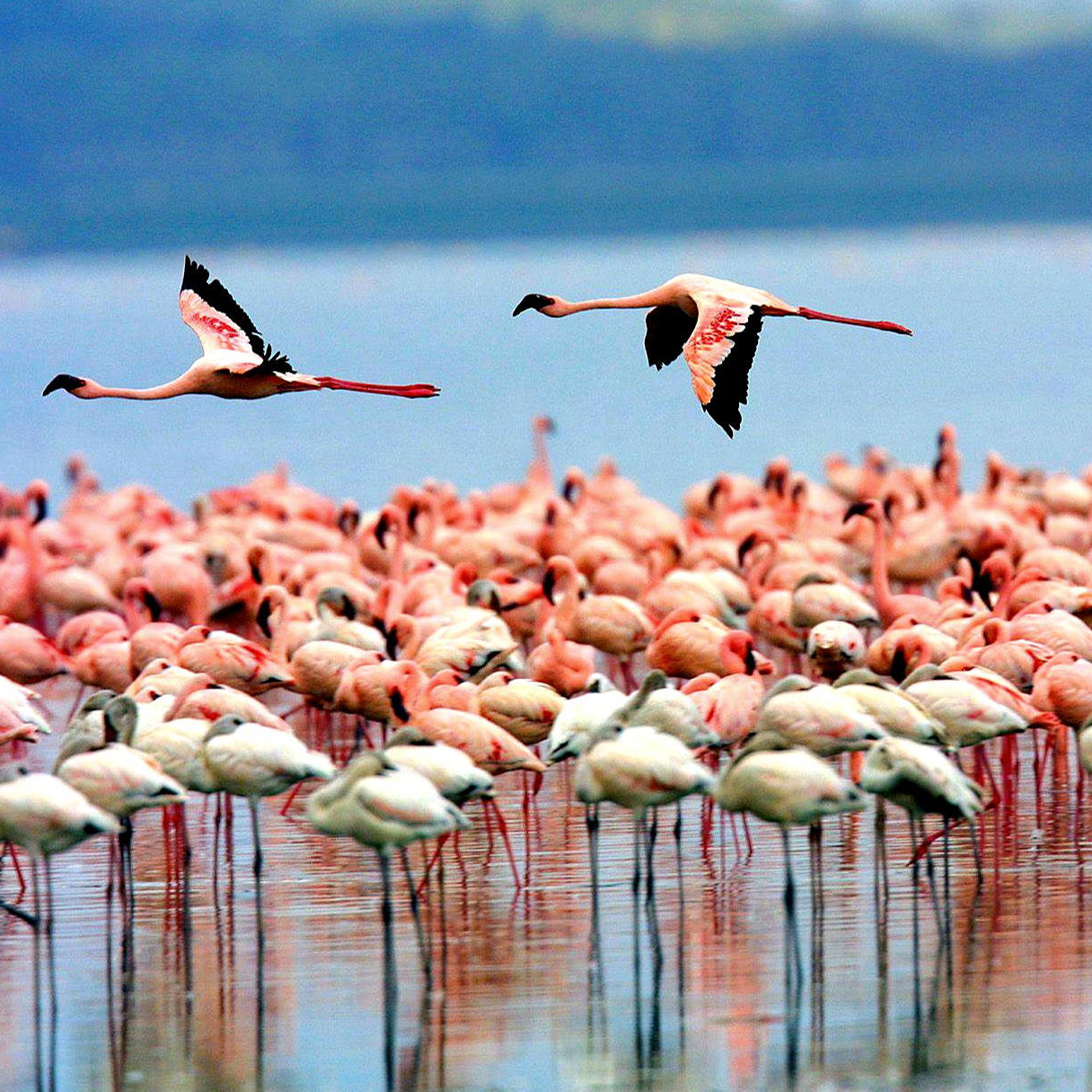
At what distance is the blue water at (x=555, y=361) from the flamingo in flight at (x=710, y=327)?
17139 millimetres

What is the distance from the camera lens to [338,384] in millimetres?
12680

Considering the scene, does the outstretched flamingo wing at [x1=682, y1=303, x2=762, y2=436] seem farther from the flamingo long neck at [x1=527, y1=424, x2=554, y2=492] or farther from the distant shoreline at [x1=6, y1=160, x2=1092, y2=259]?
the distant shoreline at [x1=6, y1=160, x2=1092, y2=259]

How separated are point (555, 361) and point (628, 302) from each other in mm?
45806

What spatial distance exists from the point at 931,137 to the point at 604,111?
1646cm

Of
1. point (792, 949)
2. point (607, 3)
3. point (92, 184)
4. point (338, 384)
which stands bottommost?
point (792, 949)

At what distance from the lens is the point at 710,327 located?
1109cm

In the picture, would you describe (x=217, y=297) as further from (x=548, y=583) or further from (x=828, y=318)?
(x=828, y=318)

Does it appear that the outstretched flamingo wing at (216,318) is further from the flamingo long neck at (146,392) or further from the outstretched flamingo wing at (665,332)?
the outstretched flamingo wing at (665,332)

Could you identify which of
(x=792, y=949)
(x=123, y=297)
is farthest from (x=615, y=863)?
(x=123, y=297)

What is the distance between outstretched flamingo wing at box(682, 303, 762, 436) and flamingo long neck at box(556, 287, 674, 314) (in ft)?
2.89

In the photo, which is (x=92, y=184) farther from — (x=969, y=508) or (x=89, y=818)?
(x=89, y=818)

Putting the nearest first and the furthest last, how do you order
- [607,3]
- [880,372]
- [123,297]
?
1. [880,372]
2. [123,297]
3. [607,3]

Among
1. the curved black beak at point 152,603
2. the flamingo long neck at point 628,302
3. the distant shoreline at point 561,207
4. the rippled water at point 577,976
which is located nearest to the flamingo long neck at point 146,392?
the flamingo long neck at point 628,302

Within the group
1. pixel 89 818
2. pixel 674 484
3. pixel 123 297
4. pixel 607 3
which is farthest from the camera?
pixel 607 3
